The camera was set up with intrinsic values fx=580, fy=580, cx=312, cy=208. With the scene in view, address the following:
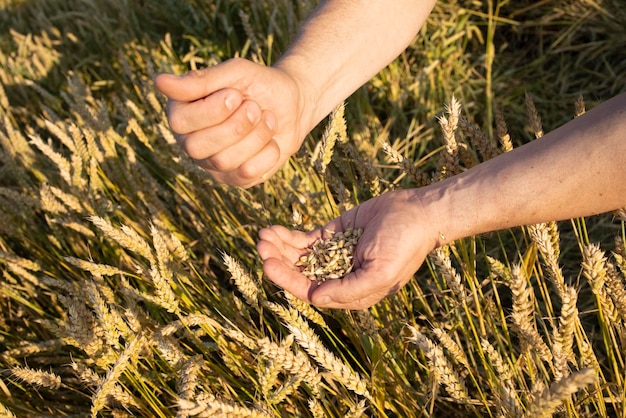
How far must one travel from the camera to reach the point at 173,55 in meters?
3.04

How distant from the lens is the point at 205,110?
1329 millimetres

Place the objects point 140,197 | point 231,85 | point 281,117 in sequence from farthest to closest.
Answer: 1. point 140,197
2. point 281,117
3. point 231,85

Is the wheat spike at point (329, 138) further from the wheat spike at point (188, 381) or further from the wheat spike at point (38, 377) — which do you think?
the wheat spike at point (38, 377)

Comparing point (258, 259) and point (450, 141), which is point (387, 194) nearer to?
point (450, 141)

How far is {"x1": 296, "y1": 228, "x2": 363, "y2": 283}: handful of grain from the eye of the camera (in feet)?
4.83

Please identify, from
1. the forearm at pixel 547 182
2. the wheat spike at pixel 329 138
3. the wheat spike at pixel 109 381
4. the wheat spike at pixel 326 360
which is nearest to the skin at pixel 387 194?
the forearm at pixel 547 182

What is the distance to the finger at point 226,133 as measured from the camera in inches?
53.4

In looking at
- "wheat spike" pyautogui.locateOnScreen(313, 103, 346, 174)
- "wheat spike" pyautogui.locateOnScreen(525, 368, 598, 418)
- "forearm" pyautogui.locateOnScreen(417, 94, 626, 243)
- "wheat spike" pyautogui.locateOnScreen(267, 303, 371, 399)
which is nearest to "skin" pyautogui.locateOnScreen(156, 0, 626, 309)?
"forearm" pyautogui.locateOnScreen(417, 94, 626, 243)

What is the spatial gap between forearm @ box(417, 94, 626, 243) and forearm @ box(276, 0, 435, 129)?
0.53m

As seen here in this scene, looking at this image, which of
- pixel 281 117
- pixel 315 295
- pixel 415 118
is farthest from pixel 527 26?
pixel 315 295

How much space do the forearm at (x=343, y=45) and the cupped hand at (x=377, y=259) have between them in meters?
0.45

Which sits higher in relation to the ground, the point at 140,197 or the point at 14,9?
the point at 14,9

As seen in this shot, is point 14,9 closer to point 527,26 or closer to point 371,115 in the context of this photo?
point 371,115

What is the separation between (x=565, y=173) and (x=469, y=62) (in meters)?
2.11
